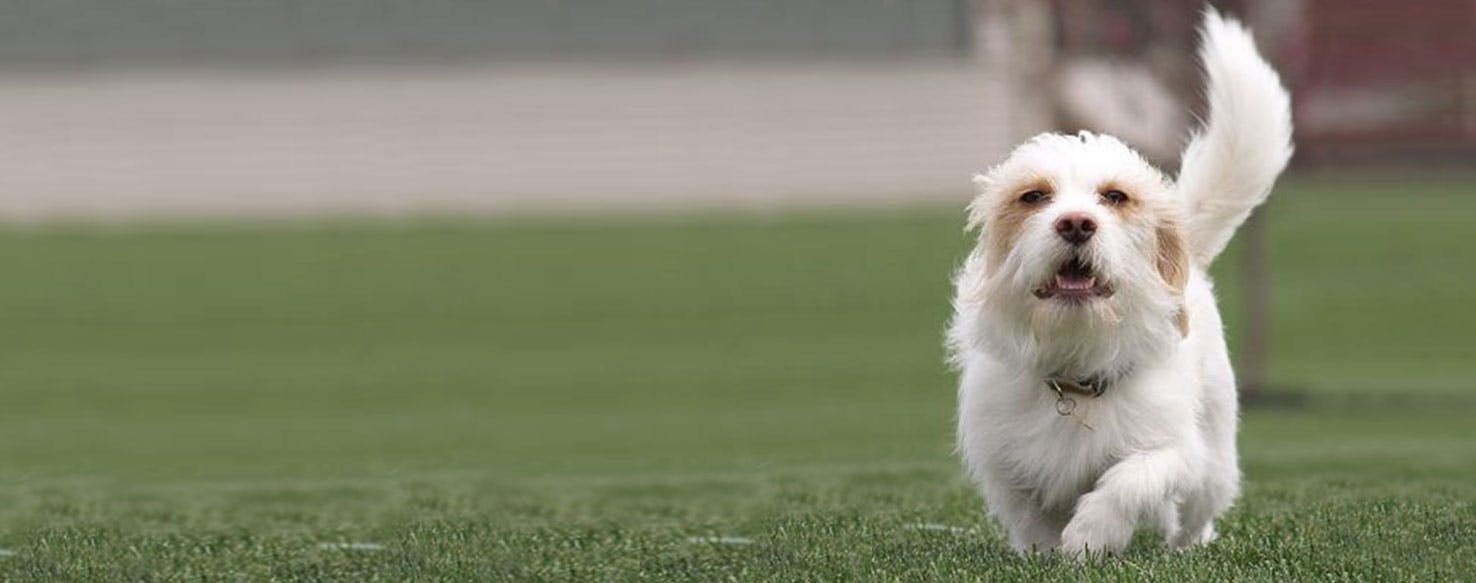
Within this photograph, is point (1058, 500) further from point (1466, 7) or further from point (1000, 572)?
point (1466, 7)

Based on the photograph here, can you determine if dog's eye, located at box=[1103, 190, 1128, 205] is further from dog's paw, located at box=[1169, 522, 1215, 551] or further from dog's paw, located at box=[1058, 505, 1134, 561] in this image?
dog's paw, located at box=[1169, 522, 1215, 551]

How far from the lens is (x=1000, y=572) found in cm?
587

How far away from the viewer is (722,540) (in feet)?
22.8

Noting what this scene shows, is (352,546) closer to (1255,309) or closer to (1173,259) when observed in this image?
(1173,259)

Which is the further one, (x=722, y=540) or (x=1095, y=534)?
(x=722, y=540)

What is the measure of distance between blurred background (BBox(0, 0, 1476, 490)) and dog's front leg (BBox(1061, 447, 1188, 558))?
354 cm

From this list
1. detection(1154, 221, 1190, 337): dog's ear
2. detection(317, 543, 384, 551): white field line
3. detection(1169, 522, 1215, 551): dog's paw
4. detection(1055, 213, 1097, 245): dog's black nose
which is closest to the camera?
detection(1055, 213, 1097, 245): dog's black nose

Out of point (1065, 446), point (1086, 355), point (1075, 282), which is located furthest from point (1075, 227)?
point (1065, 446)

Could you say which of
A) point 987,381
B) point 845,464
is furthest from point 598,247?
point 987,381

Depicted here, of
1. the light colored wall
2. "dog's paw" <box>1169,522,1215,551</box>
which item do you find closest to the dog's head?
"dog's paw" <box>1169,522,1215,551</box>

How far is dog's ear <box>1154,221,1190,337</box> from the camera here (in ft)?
19.8

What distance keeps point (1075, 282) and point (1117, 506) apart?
0.53 metres

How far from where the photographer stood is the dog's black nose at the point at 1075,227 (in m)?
5.72

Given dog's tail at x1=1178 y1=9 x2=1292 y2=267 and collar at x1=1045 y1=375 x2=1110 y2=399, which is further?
dog's tail at x1=1178 y1=9 x2=1292 y2=267
